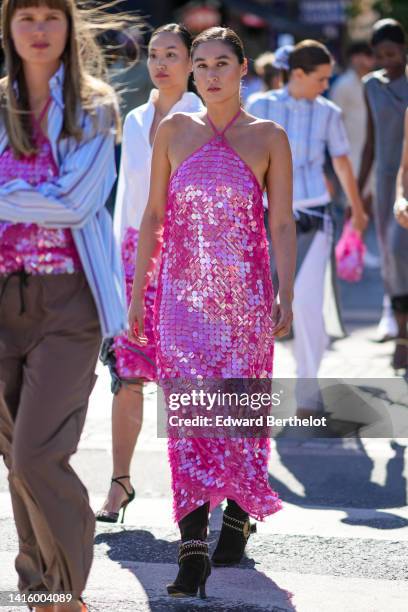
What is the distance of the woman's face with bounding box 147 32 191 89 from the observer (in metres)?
5.87

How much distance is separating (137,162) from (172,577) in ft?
6.19

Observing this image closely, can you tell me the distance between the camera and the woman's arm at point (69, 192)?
3.97m

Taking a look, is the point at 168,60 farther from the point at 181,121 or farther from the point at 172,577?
the point at 172,577

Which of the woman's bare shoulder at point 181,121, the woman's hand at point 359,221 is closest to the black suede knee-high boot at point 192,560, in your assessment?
the woman's bare shoulder at point 181,121

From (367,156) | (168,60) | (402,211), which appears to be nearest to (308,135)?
(402,211)

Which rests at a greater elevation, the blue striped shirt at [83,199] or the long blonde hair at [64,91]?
the long blonde hair at [64,91]

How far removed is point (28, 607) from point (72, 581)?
302 mm

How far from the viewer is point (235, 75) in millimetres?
5000

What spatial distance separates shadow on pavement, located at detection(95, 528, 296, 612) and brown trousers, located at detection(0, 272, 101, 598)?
626mm

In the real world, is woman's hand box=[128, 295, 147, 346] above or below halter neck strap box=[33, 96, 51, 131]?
below

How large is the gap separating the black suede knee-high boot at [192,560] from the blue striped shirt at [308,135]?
325 centimetres

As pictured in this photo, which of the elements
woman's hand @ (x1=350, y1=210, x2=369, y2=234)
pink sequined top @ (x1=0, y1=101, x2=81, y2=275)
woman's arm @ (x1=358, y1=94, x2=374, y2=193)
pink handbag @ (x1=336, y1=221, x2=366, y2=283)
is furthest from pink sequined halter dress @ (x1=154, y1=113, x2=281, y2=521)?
woman's arm @ (x1=358, y1=94, x2=374, y2=193)

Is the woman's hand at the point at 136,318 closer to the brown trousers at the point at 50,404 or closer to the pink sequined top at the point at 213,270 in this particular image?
the pink sequined top at the point at 213,270

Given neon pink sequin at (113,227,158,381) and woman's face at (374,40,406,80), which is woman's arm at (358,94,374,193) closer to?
woman's face at (374,40,406,80)
